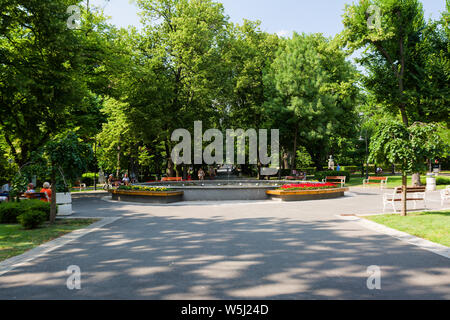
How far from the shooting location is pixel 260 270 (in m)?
5.76

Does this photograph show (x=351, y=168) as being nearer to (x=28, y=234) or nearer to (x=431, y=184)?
(x=431, y=184)

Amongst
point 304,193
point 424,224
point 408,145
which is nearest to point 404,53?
point 304,193

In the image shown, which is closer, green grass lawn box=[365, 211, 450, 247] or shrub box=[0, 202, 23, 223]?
green grass lawn box=[365, 211, 450, 247]

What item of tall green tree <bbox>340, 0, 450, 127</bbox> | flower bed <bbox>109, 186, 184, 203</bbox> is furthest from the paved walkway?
tall green tree <bbox>340, 0, 450, 127</bbox>

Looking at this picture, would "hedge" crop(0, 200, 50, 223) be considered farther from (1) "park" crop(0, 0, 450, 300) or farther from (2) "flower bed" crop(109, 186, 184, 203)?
(2) "flower bed" crop(109, 186, 184, 203)

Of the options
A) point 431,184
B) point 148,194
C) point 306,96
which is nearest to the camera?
point 148,194

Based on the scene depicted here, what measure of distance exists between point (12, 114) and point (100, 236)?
41.6 feet

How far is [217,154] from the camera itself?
1496 inches

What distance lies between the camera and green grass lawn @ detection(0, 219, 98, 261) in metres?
7.53

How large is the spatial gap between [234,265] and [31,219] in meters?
7.89

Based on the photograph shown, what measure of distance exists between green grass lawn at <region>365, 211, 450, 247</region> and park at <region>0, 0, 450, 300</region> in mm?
92

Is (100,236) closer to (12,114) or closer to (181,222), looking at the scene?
(181,222)

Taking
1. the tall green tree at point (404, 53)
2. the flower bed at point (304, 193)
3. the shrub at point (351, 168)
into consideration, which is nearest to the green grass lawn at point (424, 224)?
the flower bed at point (304, 193)
